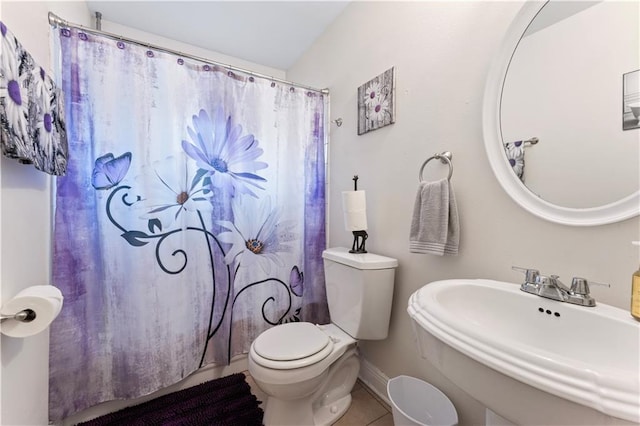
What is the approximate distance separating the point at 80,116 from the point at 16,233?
0.64 meters

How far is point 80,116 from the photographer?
3.70 ft

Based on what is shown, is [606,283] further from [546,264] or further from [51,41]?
[51,41]

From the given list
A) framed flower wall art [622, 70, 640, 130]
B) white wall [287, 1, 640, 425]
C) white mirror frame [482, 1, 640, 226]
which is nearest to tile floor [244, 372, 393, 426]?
white wall [287, 1, 640, 425]

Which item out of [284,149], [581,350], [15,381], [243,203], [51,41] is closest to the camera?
[581,350]

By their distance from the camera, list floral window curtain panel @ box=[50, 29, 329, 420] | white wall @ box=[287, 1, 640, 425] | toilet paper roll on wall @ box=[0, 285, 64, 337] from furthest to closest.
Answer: floral window curtain panel @ box=[50, 29, 329, 420] < white wall @ box=[287, 1, 640, 425] < toilet paper roll on wall @ box=[0, 285, 64, 337]

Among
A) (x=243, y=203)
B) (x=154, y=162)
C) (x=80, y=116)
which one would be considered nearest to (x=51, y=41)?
(x=80, y=116)

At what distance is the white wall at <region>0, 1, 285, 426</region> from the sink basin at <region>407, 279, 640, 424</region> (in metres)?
1.11

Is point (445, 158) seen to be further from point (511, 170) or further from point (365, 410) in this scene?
point (365, 410)

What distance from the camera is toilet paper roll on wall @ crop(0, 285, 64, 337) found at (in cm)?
63

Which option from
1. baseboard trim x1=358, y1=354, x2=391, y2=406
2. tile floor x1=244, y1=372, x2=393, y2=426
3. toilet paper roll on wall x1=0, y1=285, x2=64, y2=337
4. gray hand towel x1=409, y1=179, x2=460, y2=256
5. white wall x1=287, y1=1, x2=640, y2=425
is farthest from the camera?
baseboard trim x1=358, y1=354, x2=391, y2=406

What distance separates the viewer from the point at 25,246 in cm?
81

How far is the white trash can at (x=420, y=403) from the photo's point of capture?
1008 millimetres

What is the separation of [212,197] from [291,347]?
2.94ft

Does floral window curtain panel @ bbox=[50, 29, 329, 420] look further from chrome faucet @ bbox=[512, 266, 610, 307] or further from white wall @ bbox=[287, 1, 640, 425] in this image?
chrome faucet @ bbox=[512, 266, 610, 307]
